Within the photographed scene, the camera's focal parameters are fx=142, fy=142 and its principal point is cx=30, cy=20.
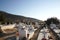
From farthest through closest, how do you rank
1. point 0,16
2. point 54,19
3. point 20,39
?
point 54,19
point 0,16
point 20,39

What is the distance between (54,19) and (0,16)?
2211 centimetres

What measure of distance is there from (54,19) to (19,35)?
39.5 m

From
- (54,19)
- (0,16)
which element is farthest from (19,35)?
(54,19)

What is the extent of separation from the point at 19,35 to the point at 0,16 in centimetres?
2272

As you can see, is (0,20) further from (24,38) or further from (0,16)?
Result: (24,38)

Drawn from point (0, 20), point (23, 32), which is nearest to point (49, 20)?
point (0, 20)

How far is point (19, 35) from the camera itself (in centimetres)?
905

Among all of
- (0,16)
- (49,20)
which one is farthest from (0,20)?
(49,20)

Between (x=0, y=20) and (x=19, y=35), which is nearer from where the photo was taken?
(x=19, y=35)

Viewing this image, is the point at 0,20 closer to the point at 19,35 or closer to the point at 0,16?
the point at 0,16

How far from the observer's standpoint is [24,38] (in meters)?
8.87

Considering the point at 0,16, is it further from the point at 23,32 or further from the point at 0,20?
the point at 23,32

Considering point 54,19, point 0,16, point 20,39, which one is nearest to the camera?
point 20,39

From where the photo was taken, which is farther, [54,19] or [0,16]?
[54,19]
